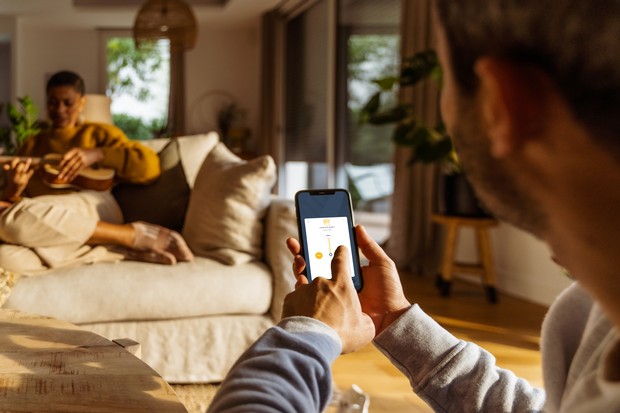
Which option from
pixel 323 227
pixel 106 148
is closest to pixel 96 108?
pixel 106 148

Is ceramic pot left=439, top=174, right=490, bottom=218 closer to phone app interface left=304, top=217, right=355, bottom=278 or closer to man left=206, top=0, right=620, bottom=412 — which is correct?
phone app interface left=304, top=217, right=355, bottom=278

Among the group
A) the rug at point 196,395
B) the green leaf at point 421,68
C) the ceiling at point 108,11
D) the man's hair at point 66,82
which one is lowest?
the rug at point 196,395

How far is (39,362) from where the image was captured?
1.02 m

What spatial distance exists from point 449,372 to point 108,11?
8420 mm

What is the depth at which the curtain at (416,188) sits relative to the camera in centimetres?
463

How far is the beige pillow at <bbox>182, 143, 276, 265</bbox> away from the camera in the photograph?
246 cm

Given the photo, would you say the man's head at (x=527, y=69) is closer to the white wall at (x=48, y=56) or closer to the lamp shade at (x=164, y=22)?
the lamp shade at (x=164, y=22)

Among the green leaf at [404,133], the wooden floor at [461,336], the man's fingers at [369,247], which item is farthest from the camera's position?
the green leaf at [404,133]

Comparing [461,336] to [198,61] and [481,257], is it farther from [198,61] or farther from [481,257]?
[198,61]

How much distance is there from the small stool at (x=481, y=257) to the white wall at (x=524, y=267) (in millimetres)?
189

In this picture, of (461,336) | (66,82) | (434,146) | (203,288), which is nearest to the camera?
(203,288)

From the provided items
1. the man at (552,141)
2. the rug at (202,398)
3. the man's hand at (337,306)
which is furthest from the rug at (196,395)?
the man at (552,141)

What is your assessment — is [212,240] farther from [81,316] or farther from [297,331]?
[297,331]

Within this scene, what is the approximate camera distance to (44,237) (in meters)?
2.28
